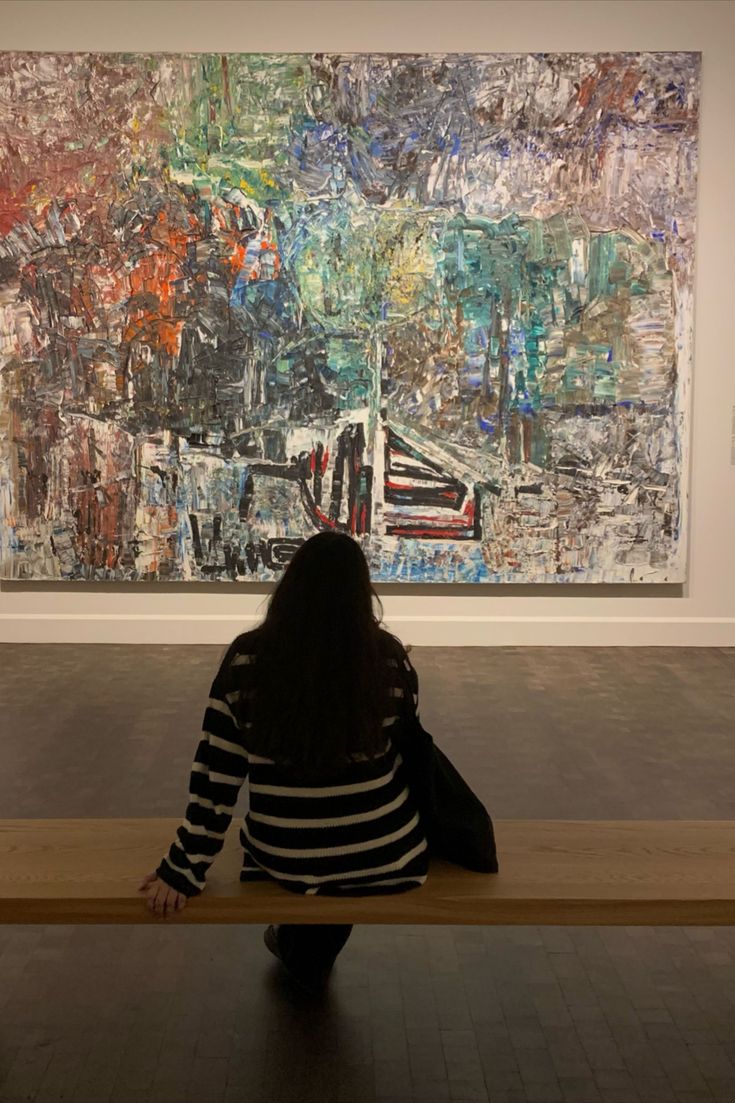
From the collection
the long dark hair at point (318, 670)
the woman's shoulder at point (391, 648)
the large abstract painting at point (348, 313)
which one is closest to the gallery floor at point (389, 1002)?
the long dark hair at point (318, 670)

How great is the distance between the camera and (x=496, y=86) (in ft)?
25.0

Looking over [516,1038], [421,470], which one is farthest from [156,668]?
[516,1038]

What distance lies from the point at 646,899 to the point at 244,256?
5.80 meters

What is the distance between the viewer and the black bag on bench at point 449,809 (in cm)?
288

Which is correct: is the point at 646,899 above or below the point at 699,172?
below

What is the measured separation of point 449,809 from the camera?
2918 millimetres

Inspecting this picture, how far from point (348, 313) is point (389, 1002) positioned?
5.24 m

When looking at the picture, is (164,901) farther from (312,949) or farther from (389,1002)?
(389,1002)

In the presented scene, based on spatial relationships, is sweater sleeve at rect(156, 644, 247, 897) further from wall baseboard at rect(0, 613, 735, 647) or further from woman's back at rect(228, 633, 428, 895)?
wall baseboard at rect(0, 613, 735, 647)

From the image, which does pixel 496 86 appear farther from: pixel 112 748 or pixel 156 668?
pixel 112 748

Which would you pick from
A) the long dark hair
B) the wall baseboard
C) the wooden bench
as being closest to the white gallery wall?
the wall baseboard

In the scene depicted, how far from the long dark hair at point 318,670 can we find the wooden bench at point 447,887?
381mm

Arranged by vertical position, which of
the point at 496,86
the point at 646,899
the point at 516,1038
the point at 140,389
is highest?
the point at 496,86

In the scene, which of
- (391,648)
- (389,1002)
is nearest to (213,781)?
(391,648)
